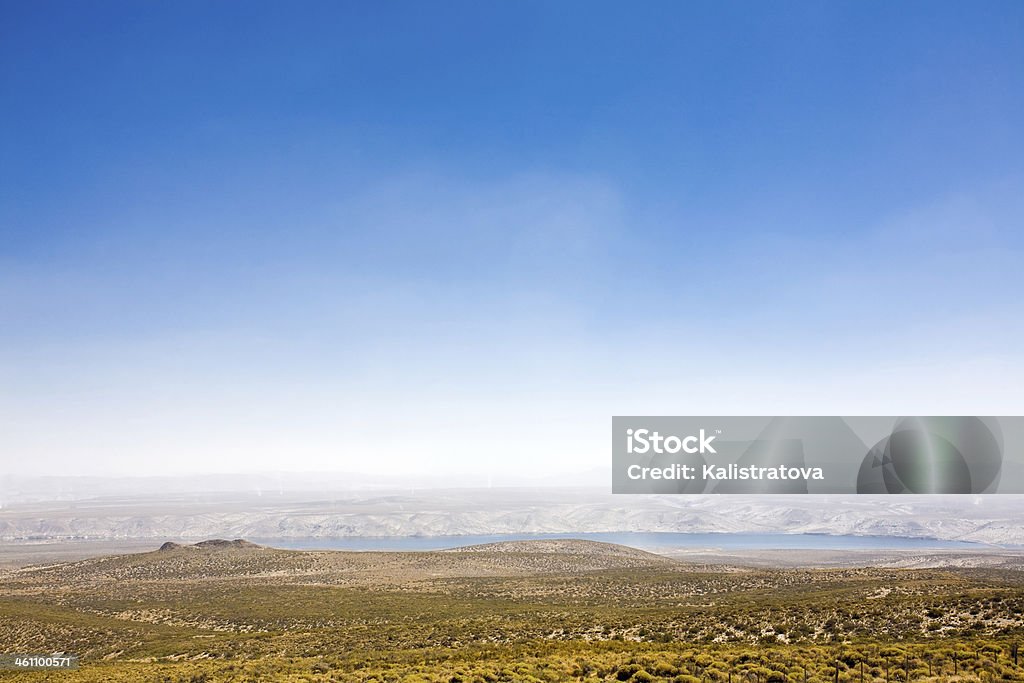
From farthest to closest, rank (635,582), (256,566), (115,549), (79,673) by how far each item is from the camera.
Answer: (115,549) → (256,566) → (635,582) → (79,673)

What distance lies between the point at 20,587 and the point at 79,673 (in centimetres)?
5616

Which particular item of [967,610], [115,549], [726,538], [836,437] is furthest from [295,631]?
[726,538]

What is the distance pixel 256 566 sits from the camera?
258 ft

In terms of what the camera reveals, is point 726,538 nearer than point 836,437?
No

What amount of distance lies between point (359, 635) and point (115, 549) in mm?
169272

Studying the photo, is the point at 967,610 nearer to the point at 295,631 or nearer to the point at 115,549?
the point at 295,631

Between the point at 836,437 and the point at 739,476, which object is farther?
the point at 836,437

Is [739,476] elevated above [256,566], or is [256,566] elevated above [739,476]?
[739,476]

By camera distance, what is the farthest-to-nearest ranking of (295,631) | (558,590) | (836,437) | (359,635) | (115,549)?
(115,549) → (836,437) → (558,590) → (295,631) → (359,635)

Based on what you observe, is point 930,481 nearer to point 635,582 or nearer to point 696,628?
point 635,582

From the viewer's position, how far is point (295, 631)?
37562 mm

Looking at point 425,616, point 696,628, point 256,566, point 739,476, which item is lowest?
point 256,566

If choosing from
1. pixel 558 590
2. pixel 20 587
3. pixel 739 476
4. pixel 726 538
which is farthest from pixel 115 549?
pixel 726 538

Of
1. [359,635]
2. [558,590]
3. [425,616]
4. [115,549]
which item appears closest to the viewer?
[359,635]
